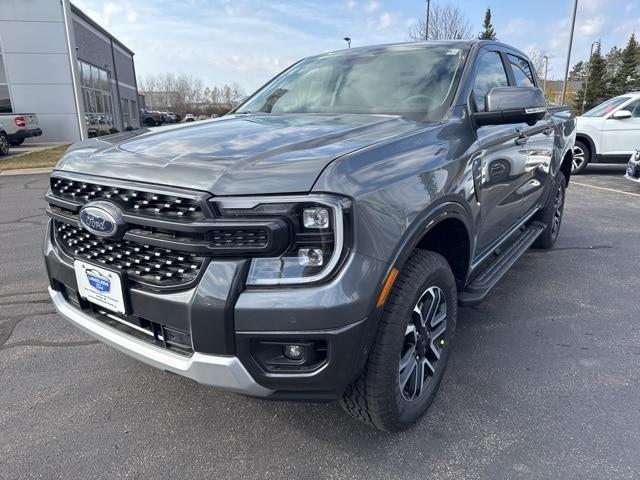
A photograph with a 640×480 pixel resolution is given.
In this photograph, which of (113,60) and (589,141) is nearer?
(589,141)

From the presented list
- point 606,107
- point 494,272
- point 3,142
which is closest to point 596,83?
point 606,107

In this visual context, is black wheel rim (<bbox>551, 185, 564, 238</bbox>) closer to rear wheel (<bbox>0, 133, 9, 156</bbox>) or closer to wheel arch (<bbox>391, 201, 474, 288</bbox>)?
wheel arch (<bbox>391, 201, 474, 288</bbox>)

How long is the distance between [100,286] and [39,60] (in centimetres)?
2458

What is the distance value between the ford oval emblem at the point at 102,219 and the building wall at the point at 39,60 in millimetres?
24147

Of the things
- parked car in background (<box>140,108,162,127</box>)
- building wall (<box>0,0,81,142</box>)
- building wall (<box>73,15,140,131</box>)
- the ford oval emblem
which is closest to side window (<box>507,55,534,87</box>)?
the ford oval emblem

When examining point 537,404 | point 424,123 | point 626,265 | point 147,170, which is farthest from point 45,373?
point 626,265

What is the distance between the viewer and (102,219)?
1985 millimetres

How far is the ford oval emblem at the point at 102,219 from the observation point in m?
1.95

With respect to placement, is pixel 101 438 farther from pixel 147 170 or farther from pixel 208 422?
pixel 147 170

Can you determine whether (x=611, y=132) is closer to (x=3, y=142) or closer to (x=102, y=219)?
(x=102, y=219)

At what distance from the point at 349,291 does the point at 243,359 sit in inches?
18.5

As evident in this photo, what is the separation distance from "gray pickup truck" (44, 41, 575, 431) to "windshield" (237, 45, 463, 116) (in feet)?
0.16

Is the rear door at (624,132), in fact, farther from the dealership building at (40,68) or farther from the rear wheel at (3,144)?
the dealership building at (40,68)

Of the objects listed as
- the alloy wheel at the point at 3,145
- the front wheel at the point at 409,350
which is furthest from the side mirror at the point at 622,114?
the alloy wheel at the point at 3,145
